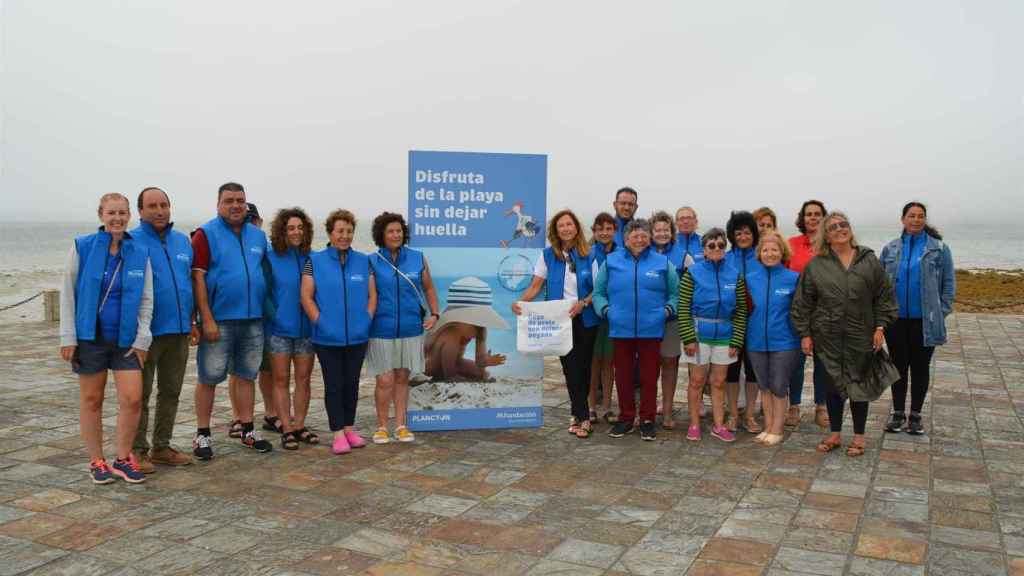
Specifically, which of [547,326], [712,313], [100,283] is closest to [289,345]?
[100,283]

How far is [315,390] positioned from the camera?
7.67 meters

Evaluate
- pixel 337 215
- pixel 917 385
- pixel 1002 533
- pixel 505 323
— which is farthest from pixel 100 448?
pixel 917 385

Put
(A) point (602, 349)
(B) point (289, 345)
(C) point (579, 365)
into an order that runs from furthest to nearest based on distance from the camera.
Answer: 1. (A) point (602, 349)
2. (C) point (579, 365)
3. (B) point (289, 345)

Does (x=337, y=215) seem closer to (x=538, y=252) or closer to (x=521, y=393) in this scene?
(x=538, y=252)

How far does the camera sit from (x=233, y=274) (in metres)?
5.07

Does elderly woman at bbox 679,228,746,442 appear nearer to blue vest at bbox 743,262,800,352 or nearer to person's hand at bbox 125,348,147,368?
blue vest at bbox 743,262,800,352

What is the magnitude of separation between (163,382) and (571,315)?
277cm

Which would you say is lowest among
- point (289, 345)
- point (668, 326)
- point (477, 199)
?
point (289, 345)

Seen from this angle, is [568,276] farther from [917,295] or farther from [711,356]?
[917,295]

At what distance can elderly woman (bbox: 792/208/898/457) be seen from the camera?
17.1 ft

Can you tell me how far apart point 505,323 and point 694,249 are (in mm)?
1639

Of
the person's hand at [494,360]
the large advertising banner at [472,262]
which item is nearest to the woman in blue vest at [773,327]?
the large advertising banner at [472,262]

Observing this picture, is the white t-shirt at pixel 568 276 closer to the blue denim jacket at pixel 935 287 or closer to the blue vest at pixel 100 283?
the blue denim jacket at pixel 935 287

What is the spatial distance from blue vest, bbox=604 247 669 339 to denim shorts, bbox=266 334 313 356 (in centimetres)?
214
